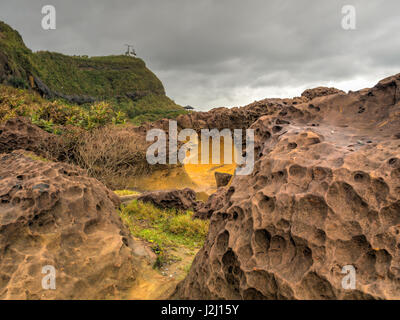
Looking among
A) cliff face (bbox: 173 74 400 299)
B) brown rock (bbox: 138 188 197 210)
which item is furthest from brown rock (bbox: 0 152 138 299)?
brown rock (bbox: 138 188 197 210)

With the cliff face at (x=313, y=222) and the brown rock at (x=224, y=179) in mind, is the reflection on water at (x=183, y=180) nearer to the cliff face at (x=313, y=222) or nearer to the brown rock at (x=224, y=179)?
the brown rock at (x=224, y=179)

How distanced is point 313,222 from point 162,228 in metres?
5.06

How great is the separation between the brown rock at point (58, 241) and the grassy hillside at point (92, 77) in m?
25.6

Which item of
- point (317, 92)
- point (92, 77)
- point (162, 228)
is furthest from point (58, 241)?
point (92, 77)

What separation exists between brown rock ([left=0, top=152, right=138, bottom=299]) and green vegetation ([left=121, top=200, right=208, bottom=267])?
3.70 feet

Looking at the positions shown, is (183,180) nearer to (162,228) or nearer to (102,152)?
(102,152)

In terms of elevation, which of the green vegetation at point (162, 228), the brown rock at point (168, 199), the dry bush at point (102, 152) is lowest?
the green vegetation at point (162, 228)

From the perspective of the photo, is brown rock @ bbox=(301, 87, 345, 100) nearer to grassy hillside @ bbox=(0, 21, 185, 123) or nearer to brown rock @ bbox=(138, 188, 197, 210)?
brown rock @ bbox=(138, 188, 197, 210)

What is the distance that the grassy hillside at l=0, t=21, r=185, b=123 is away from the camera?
27047 mm

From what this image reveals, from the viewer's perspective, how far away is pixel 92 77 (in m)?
49.5

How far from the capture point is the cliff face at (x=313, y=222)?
189cm

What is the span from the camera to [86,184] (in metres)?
3.70

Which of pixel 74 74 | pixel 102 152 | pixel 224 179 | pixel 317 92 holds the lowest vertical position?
pixel 224 179

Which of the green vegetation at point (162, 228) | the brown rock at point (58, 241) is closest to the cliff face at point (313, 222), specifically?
the brown rock at point (58, 241)
